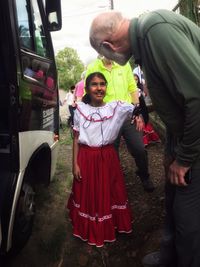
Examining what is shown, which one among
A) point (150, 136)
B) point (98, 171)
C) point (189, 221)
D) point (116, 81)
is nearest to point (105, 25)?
point (189, 221)

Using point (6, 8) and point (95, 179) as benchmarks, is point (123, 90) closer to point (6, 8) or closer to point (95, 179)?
point (95, 179)

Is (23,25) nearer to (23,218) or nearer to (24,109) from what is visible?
(24,109)

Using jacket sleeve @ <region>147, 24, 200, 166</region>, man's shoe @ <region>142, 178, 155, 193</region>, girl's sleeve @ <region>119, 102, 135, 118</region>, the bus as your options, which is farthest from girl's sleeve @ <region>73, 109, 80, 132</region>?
jacket sleeve @ <region>147, 24, 200, 166</region>

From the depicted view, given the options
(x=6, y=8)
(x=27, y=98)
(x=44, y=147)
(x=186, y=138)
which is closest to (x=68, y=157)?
(x=44, y=147)

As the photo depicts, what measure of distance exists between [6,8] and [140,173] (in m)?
2.54

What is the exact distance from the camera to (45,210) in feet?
15.1

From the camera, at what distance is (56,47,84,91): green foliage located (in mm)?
57906

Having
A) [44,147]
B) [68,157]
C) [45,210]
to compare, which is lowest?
[68,157]

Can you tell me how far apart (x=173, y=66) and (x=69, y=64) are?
63297 mm

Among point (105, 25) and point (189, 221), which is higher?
point (105, 25)

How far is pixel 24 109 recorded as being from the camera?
3023 millimetres

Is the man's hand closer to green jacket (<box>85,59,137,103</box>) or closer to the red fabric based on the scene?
green jacket (<box>85,59,137,103</box>)

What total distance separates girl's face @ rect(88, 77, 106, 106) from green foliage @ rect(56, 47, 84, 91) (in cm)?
5331

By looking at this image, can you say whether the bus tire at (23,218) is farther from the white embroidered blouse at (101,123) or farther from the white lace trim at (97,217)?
the white embroidered blouse at (101,123)
